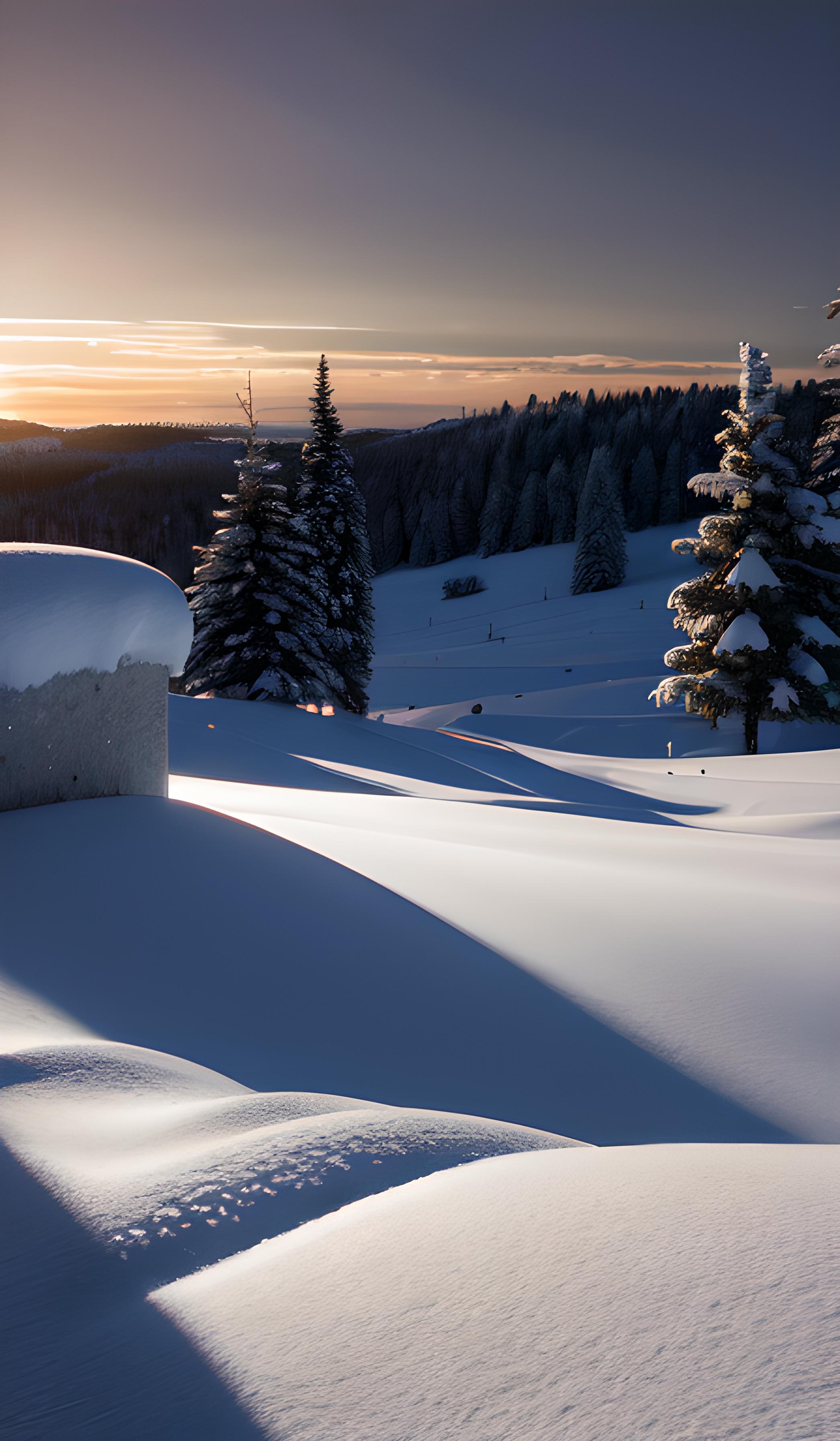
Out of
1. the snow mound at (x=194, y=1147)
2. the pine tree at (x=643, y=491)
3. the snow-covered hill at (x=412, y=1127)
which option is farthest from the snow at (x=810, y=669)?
the pine tree at (x=643, y=491)

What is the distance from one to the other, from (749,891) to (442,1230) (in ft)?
11.8

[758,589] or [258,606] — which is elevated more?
[758,589]

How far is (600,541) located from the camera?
178ft

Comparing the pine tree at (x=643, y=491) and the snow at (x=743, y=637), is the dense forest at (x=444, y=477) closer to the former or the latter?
the pine tree at (x=643, y=491)

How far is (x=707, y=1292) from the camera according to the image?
1.17 metres

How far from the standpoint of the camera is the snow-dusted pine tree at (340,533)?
2678cm

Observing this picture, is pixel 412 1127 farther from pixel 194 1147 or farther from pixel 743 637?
pixel 743 637

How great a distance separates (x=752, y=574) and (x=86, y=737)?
1773 cm

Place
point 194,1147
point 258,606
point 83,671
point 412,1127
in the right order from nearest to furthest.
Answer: point 194,1147 < point 412,1127 < point 83,671 < point 258,606

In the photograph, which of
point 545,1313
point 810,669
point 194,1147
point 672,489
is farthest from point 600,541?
point 545,1313

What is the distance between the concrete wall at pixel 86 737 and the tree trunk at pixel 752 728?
17357mm

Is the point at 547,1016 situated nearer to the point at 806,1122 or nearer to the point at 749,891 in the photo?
the point at 806,1122

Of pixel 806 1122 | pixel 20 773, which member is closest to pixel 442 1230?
pixel 806 1122

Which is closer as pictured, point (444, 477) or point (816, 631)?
point (816, 631)
